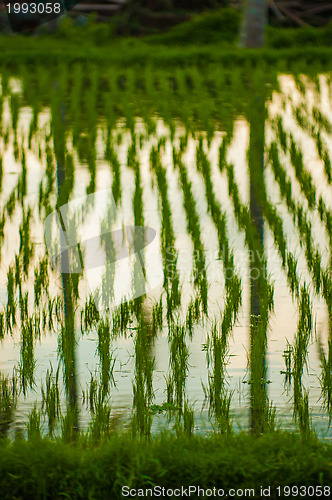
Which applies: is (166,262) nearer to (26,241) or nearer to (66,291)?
(66,291)

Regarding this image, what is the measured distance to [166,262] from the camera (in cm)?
403

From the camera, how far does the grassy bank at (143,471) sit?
2.08m

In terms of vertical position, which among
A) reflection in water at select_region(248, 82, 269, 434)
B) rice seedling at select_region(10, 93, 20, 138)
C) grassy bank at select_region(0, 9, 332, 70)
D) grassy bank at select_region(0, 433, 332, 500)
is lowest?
grassy bank at select_region(0, 433, 332, 500)

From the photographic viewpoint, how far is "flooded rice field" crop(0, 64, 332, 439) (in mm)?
2732

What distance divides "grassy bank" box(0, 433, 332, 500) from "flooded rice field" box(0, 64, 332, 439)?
0.24 meters

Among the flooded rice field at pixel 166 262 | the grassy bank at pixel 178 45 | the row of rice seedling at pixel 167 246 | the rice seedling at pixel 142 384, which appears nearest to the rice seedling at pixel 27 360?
the flooded rice field at pixel 166 262

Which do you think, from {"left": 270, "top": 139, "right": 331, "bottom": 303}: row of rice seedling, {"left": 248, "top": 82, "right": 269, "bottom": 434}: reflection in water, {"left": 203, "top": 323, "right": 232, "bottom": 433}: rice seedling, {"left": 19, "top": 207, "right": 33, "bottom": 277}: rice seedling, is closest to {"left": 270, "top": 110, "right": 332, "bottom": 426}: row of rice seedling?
{"left": 270, "top": 139, "right": 331, "bottom": 303}: row of rice seedling

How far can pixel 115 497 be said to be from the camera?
2086mm

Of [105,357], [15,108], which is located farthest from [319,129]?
[105,357]

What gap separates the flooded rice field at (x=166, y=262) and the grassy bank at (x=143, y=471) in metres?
0.24

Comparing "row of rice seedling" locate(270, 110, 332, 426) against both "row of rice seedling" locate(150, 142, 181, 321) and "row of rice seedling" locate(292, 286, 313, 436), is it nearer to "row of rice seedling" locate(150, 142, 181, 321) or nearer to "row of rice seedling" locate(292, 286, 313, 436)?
Answer: "row of rice seedling" locate(292, 286, 313, 436)

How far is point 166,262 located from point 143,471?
201cm

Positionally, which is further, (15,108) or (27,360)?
(15,108)

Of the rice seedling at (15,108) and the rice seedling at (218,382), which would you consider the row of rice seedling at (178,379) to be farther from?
the rice seedling at (15,108)
